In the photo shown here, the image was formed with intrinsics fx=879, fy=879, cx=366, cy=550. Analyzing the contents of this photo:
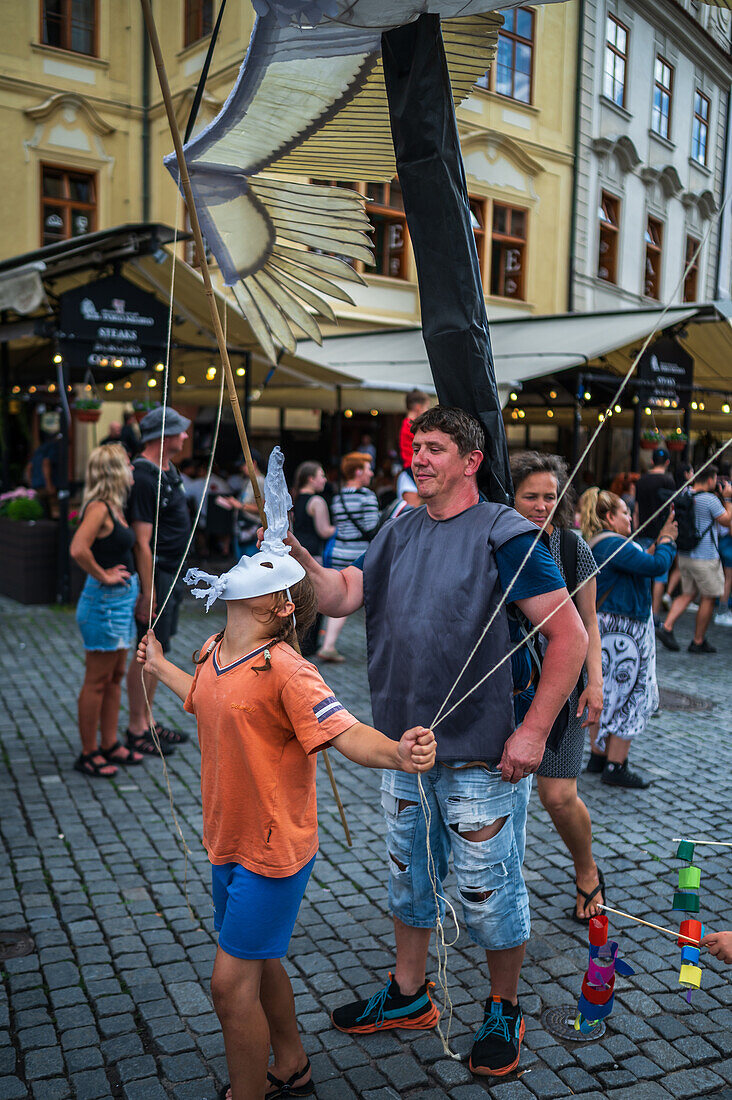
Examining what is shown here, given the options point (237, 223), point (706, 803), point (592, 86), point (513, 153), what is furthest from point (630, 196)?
point (513, 153)

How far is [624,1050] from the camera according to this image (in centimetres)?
267

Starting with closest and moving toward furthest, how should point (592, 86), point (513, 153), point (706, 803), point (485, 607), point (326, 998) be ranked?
1. point (485, 607)
2. point (326, 998)
3. point (592, 86)
4. point (706, 803)
5. point (513, 153)

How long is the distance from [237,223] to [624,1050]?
293cm

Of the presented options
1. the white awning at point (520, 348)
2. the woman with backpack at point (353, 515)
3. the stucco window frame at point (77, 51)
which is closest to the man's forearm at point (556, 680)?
the woman with backpack at point (353, 515)

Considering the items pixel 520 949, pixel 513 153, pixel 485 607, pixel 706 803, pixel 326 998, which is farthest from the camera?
pixel 513 153

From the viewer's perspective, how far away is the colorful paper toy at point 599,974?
2.44 meters

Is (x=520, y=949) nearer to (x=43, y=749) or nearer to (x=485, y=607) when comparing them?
(x=485, y=607)

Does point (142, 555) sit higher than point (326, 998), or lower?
higher

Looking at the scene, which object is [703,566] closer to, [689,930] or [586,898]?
[586,898]

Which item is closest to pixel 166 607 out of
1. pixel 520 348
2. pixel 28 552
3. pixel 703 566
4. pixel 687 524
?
pixel 28 552

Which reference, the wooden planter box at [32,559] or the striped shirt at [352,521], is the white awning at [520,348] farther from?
the wooden planter box at [32,559]

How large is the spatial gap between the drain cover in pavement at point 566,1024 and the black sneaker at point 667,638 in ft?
20.4

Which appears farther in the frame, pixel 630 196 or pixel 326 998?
pixel 630 196

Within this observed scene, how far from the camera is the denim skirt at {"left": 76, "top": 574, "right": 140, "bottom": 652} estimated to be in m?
4.66
